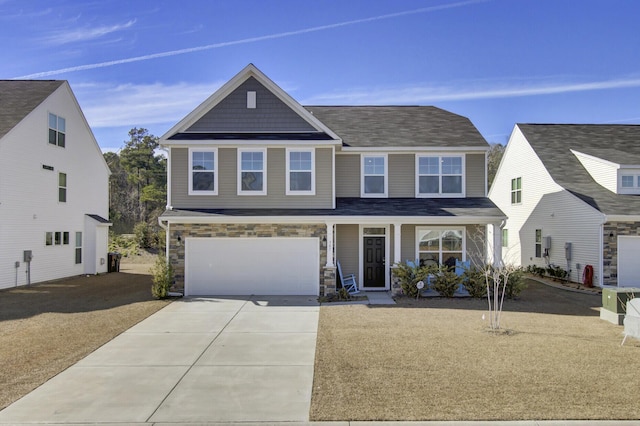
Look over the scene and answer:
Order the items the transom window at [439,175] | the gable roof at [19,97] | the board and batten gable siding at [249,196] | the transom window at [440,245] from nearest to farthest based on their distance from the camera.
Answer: the board and batten gable siding at [249,196] → the transom window at [440,245] → the gable roof at [19,97] → the transom window at [439,175]

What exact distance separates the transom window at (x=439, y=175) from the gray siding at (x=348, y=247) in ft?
9.60

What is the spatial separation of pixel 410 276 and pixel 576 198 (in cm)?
790

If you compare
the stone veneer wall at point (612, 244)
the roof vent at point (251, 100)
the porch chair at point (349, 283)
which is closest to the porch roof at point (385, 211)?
the porch chair at point (349, 283)

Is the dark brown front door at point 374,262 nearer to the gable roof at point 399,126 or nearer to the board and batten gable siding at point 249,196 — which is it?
the board and batten gable siding at point 249,196

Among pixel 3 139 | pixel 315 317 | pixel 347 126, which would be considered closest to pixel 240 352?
pixel 315 317

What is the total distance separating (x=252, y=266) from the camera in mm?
14758

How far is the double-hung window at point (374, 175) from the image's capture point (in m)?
16.5

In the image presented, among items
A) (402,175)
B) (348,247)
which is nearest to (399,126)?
(402,175)

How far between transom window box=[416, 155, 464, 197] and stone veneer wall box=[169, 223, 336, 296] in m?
4.40

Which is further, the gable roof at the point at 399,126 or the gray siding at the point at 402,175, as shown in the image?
the gable roof at the point at 399,126

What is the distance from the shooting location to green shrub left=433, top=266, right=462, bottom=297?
45.4ft

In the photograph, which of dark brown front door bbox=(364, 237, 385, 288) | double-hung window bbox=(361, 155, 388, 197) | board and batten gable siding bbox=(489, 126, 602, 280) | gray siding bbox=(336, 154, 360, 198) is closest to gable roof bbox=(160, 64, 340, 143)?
gray siding bbox=(336, 154, 360, 198)

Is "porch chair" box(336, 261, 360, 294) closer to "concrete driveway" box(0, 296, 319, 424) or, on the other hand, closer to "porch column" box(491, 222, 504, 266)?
"concrete driveway" box(0, 296, 319, 424)

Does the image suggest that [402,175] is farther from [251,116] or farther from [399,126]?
Answer: [251,116]
